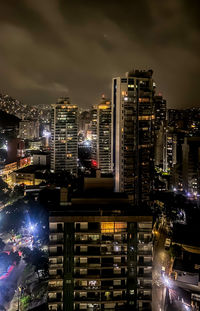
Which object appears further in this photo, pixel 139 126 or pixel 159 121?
pixel 159 121

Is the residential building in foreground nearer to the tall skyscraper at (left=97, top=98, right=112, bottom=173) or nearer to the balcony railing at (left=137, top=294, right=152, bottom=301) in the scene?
the balcony railing at (left=137, top=294, right=152, bottom=301)

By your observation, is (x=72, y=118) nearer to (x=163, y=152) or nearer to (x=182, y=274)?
(x=163, y=152)

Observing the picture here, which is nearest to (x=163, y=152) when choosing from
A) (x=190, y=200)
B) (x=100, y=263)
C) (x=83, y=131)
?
(x=190, y=200)

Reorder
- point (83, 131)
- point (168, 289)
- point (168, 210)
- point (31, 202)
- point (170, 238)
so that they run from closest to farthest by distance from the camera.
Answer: point (168, 289) < point (170, 238) < point (31, 202) < point (168, 210) < point (83, 131)

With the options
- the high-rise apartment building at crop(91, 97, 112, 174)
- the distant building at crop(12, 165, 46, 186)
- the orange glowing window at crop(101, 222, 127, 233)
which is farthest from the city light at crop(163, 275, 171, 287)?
the high-rise apartment building at crop(91, 97, 112, 174)

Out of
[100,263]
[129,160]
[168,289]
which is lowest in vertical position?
[168,289]

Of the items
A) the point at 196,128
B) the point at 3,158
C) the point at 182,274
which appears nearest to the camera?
the point at 182,274

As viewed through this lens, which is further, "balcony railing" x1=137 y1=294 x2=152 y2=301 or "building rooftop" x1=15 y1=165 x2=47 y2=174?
"building rooftop" x1=15 y1=165 x2=47 y2=174

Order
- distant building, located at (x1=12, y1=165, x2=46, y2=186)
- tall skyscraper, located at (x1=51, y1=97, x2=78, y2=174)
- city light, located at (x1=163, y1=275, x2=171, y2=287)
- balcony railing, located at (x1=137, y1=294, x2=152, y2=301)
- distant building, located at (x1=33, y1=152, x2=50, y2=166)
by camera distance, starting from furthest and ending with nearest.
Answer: distant building, located at (x1=33, y1=152, x2=50, y2=166)
tall skyscraper, located at (x1=51, y1=97, x2=78, y2=174)
distant building, located at (x1=12, y1=165, x2=46, y2=186)
city light, located at (x1=163, y1=275, x2=171, y2=287)
balcony railing, located at (x1=137, y1=294, x2=152, y2=301)
